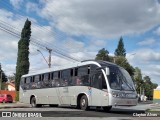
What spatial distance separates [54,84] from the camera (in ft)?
88.4

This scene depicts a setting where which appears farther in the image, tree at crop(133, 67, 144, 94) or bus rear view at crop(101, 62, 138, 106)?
tree at crop(133, 67, 144, 94)

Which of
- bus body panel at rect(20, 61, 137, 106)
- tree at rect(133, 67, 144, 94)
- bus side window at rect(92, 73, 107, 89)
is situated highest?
tree at rect(133, 67, 144, 94)

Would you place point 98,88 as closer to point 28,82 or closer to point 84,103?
point 84,103

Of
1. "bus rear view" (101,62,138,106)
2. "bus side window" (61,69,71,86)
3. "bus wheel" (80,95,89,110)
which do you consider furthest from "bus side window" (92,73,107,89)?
"bus side window" (61,69,71,86)

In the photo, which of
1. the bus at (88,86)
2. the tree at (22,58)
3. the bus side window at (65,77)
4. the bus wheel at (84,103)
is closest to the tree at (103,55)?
the tree at (22,58)

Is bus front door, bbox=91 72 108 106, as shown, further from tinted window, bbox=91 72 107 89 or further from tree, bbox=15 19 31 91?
tree, bbox=15 19 31 91

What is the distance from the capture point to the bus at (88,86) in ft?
68.2

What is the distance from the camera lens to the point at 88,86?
22.4 metres

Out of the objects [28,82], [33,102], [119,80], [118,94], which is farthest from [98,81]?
[28,82]

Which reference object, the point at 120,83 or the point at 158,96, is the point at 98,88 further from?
the point at 158,96

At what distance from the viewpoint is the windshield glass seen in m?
20.9

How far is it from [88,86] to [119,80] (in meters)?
2.25

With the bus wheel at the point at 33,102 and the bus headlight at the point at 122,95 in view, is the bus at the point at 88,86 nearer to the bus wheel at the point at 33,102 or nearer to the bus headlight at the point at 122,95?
the bus headlight at the point at 122,95

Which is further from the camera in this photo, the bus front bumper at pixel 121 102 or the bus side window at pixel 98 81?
the bus side window at pixel 98 81
